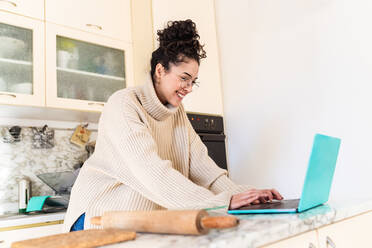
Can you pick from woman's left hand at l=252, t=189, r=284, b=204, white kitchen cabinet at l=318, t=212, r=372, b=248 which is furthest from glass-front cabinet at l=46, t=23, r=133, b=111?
white kitchen cabinet at l=318, t=212, r=372, b=248

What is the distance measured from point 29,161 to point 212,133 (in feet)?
4.13

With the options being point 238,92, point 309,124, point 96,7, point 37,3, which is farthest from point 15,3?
point 309,124

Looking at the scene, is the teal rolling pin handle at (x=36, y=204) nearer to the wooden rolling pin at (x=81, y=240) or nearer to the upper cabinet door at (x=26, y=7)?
the upper cabinet door at (x=26, y=7)

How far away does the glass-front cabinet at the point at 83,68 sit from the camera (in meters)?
1.97

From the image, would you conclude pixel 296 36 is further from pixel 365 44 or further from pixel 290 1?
pixel 365 44

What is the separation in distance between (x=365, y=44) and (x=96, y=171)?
1617mm

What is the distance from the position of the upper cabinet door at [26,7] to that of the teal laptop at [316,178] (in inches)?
66.9

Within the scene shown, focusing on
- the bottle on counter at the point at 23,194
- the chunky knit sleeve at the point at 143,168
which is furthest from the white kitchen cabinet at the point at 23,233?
the chunky knit sleeve at the point at 143,168

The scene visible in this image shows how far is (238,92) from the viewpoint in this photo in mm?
2611

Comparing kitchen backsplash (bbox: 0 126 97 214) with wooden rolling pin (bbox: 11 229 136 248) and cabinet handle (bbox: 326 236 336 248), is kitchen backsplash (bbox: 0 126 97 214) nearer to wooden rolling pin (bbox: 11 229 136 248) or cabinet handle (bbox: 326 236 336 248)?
wooden rolling pin (bbox: 11 229 136 248)

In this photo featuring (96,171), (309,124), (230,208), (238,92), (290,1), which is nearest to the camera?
(230,208)

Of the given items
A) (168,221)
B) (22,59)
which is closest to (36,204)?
(22,59)

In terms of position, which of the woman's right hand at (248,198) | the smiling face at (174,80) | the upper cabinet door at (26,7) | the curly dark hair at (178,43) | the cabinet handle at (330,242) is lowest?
the cabinet handle at (330,242)

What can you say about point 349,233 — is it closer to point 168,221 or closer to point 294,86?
point 168,221
